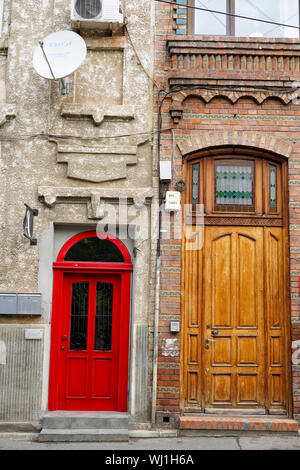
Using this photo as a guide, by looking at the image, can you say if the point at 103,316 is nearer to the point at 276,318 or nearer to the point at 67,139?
the point at 276,318

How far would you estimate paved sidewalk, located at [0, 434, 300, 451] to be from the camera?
21.5 feet

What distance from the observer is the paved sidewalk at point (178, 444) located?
6.55 meters

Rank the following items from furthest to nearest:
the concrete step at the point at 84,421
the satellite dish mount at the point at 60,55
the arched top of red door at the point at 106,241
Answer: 1. the arched top of red door at the point at 106,241
2. the satellite dish mount at the point at 60,55
3. the concrete step at the point at 84,421

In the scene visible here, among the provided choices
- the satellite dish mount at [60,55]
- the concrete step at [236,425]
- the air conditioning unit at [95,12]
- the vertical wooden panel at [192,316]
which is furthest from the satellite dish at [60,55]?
the concrete step at [236,425]

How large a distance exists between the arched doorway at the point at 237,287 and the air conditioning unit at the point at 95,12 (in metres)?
2.54

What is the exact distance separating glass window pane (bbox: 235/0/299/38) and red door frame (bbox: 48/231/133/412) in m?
4.21

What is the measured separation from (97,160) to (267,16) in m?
3.83

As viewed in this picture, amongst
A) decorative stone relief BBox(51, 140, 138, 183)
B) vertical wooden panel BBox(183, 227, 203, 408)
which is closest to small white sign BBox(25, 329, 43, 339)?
vertical wooden panel BBox(183, 227, 203, 408)

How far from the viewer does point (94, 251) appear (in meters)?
7.66

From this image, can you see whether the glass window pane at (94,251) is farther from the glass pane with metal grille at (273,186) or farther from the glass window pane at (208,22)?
the glass window pane at (208,22)

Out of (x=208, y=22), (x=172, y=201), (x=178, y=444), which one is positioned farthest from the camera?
(x=208, y=22)

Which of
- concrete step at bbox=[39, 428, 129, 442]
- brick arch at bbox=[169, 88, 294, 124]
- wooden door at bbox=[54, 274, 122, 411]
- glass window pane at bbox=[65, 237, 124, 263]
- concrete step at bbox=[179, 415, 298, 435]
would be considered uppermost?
brick arch at bbox=[169, 88, 294, 124]

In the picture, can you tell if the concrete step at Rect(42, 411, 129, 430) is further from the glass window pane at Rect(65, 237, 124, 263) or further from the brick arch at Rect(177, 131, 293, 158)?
the brick arch at Rect(177, 131, 293, 158)

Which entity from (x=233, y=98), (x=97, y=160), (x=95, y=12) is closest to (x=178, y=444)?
(x=97, y=160)
